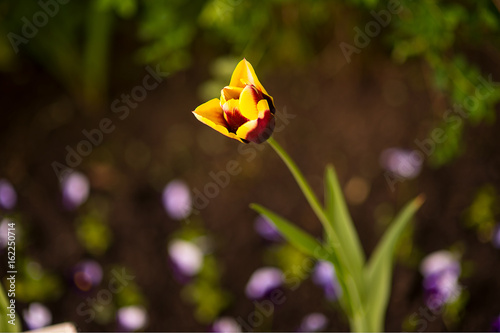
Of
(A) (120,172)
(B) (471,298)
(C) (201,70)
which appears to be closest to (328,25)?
(C) (201,70)

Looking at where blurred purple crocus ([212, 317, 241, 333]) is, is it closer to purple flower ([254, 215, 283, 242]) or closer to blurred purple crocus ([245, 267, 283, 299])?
blurred purple crocus ([245, 267, 283, 299])

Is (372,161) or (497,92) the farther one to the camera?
(372,161)

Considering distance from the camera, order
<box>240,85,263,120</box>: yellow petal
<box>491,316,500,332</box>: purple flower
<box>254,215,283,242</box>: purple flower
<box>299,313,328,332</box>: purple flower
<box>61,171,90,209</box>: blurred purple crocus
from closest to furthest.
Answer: <box>240,85,263,120</box>: yellow petal, <box>491,316,500,332</box>: purple flower, <box>299,313,328,332</box>: purple flower, <box>254,215,283,242</box>: purple flower, <box>61,171,90,209</box>: blurred purple crocus

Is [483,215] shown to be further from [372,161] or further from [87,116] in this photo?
[87,116]

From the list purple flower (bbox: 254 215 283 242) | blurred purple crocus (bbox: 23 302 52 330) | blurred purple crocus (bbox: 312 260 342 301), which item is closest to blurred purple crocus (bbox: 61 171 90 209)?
blurred purple crocus (bbox: 23 302 52 330)

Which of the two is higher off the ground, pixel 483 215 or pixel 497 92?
pixel 497 92

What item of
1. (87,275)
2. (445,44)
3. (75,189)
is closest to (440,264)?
(445,44)
